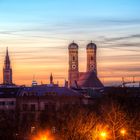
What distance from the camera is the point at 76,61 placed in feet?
604

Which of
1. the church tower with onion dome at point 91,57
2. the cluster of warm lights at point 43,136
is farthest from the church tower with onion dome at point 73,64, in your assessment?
the cluster of warm lights at point 43,136

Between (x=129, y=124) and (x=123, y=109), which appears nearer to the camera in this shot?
(x=129, y=124)

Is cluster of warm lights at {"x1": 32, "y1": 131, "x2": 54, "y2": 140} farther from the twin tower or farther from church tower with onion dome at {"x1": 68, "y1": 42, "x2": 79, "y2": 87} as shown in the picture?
church tower with onion dome at {"x1": 68, "y1": 42, "x2": 79, "y2": 87}

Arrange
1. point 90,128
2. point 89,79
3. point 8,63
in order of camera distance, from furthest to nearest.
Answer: point 8,63, point 89,79, point 90,128

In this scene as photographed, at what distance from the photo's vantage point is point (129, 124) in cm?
5653

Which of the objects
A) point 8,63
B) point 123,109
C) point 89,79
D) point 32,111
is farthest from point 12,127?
point 8,63

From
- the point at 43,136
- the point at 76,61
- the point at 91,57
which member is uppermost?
the point at 91,57

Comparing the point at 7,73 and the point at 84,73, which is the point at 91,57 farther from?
the point at 84,73

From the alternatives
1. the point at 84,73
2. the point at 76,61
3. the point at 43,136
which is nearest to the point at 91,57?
the point at 76,61

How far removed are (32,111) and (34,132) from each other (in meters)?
30.4

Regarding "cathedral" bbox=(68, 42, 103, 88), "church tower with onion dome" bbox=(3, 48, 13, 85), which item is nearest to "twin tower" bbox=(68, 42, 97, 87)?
"cathedral" bbox=(68, 42, 103, 88)

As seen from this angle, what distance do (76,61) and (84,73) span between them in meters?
27.5

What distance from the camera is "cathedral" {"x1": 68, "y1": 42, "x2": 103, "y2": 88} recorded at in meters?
146

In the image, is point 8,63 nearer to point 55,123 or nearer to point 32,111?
point 32,111
